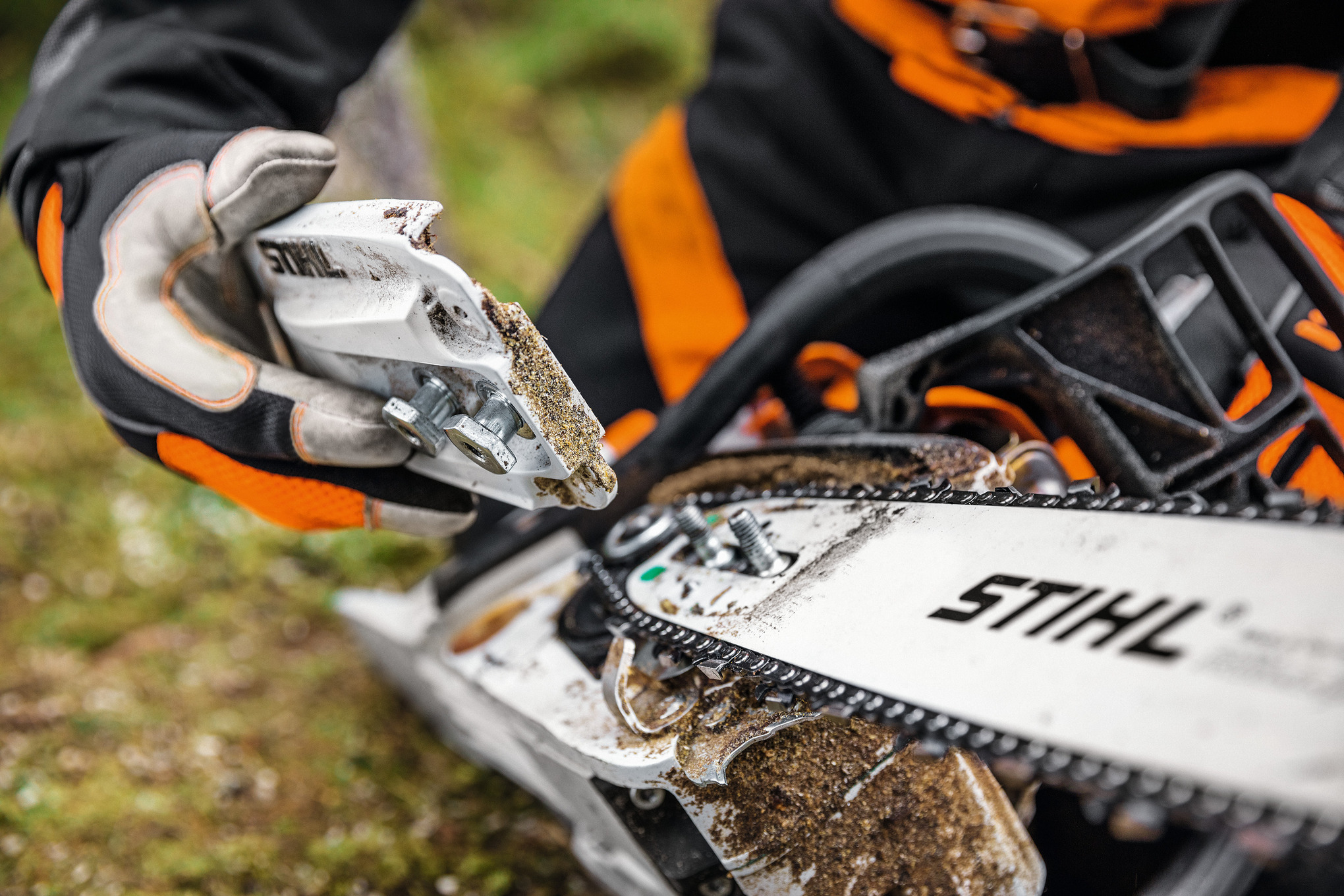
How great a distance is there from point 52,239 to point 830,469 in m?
1.11

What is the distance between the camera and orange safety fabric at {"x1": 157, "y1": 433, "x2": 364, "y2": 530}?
1106mm

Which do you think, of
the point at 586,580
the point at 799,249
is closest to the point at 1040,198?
the point at 799,249

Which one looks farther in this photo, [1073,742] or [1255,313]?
[1255,313]

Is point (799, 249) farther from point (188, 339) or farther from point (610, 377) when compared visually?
point (188, 339)

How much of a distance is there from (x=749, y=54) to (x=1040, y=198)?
0.67 metres

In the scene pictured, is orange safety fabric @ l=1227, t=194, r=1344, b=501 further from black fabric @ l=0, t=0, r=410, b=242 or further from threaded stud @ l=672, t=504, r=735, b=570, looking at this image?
black fabric @ l=0, t=0, r=410, b=242

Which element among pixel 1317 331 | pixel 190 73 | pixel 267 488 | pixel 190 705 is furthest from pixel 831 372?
pixel 190 705

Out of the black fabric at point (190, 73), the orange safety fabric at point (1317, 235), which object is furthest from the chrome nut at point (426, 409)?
the orange safety fabric at point (1317, 235)

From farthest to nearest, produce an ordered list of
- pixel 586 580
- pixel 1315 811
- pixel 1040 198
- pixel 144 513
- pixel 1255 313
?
pixel 144 513
pixel 1040 198
pixel 586 580
pixel 1255 313
pixel 1315 811

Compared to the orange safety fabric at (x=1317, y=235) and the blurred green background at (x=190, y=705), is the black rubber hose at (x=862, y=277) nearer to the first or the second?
the orange safety fabric at (x=1317, y=235)

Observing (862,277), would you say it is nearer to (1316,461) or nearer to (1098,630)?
(1316,461)

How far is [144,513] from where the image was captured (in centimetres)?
224

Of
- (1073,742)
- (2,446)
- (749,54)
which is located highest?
(749,54)

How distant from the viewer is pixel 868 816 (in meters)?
0.96
